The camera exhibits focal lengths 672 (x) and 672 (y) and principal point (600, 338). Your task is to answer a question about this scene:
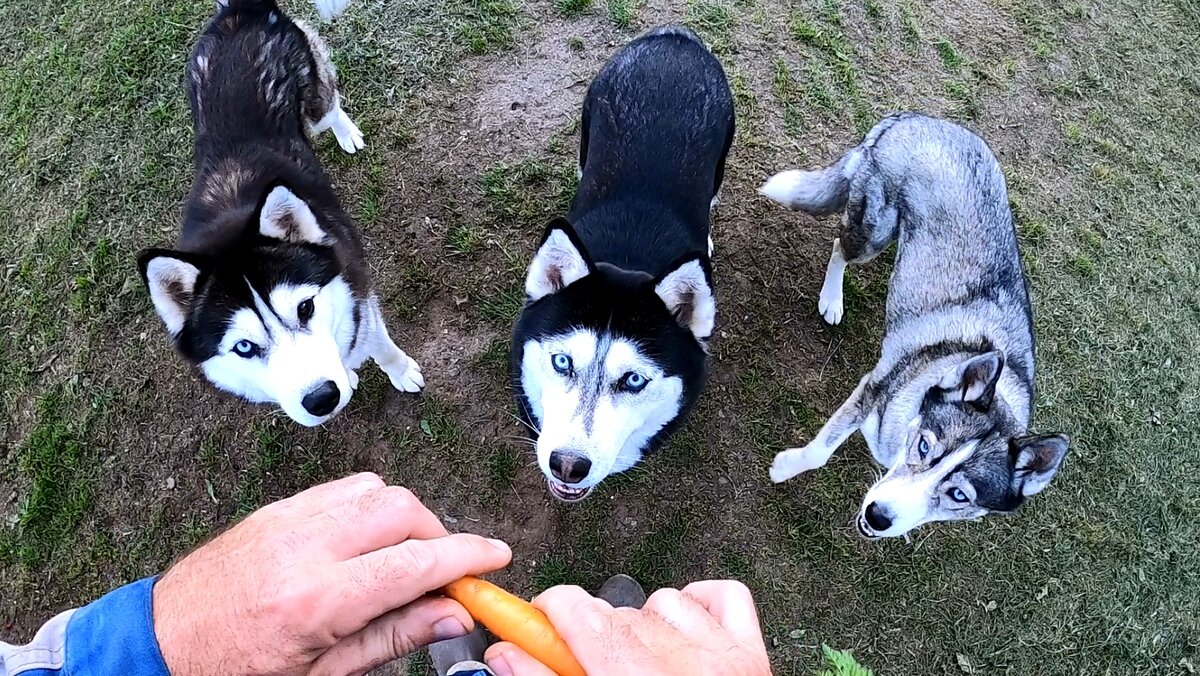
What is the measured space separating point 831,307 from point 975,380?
1.72 m

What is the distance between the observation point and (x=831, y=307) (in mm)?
4738

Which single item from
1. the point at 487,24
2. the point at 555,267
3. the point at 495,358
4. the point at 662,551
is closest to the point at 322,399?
the point at 555,267

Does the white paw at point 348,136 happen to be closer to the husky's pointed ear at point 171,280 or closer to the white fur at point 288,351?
the white fur at point 288,351

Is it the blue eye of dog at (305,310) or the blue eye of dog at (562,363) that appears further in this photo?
→ the blue eye of dog at (305,310)

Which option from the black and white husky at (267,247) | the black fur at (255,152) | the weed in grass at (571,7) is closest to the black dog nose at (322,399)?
the black and white husky at (267,247)

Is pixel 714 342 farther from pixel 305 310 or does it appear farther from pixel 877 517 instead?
pixel 305 310

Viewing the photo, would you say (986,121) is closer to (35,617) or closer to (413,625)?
(413,625)

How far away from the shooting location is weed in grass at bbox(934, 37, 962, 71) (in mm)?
5680

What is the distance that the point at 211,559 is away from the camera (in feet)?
6.42

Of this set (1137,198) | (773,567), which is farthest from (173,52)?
(1137,198)

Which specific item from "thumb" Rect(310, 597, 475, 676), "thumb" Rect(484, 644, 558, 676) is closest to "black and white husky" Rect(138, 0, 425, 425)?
"thumb" Rect(310, 597, 475, 676)

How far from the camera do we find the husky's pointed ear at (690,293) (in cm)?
282

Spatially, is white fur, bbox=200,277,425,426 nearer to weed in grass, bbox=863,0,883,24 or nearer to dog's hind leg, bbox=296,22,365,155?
dog's hind leg, bbox=296,22,365,155

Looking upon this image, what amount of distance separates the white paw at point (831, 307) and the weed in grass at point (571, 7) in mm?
3044
